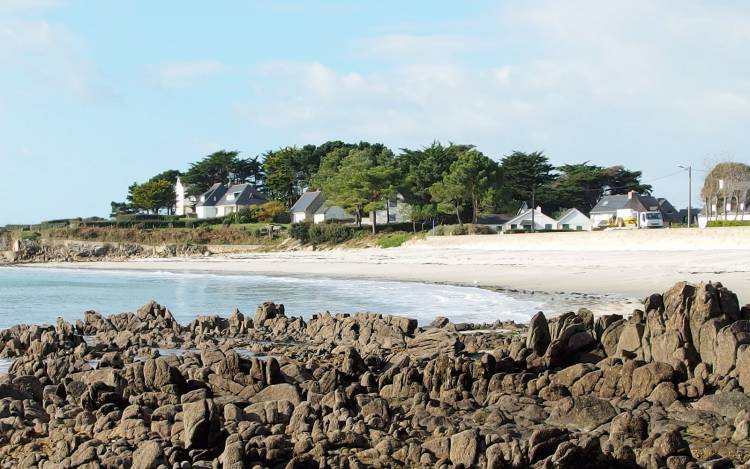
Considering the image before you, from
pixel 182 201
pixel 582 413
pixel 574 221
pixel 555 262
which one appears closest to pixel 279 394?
pixel 582 413

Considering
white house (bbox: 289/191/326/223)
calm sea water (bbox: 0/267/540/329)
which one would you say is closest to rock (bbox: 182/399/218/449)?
calm sea water (bbox: 0/267/540/329)

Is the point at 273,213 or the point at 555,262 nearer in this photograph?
the point at 555,262

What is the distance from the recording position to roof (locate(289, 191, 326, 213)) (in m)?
79.8

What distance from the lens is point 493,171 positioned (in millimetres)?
67000

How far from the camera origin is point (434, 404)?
10070mm

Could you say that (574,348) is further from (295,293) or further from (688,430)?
(295,293)

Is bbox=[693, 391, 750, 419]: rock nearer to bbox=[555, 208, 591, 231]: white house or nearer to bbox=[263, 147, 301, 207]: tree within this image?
bbox=[555, 208, 591, 231]: white house

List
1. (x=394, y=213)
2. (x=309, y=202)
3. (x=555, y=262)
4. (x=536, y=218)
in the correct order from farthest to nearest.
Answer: (x=309, y=202) < (x=394, y=213) < (x=536, y=218) < (x=555, y=262)

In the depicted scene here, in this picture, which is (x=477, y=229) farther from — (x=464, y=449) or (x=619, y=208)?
(x=464, y=449)

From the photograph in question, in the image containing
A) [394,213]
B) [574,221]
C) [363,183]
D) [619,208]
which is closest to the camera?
[363,183]

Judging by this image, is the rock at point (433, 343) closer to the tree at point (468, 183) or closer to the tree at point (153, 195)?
the tree at point (468, 183)

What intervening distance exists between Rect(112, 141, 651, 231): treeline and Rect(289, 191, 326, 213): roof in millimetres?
1367

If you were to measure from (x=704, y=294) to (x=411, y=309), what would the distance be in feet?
40.0

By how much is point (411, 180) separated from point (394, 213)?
26.5 feet
